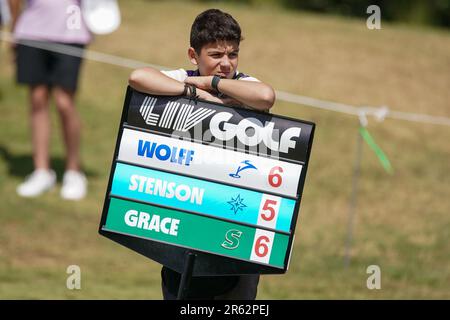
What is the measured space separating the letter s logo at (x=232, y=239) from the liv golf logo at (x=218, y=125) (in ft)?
1.15

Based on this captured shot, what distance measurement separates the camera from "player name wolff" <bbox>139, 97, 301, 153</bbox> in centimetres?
375

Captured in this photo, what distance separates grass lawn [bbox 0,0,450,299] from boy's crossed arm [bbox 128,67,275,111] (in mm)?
2329

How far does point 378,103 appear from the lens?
10.9 m

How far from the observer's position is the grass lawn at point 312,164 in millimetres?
6496

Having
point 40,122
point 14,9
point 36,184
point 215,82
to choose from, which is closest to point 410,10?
point 14,9

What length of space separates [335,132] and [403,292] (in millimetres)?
4104

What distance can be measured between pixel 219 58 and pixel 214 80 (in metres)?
0.13

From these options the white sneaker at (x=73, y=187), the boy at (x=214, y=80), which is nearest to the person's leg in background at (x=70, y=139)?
the white sneaker at (x=73, y=187)

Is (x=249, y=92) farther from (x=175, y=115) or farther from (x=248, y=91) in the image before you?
(x=175, y=115)

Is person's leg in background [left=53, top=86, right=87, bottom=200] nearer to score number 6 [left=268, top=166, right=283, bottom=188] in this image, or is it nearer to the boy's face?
the boy's face

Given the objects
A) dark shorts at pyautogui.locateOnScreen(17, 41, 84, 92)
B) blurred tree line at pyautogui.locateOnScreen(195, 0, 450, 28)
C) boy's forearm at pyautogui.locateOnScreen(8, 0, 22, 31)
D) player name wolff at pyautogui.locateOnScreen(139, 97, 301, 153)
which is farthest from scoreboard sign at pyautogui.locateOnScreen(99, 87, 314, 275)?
blurred tree line at pyautogui.locateOnScreen(195, 0, 450, 28)

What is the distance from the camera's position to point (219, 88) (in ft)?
12.5

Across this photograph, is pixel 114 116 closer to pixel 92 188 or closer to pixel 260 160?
pixel 92 188
